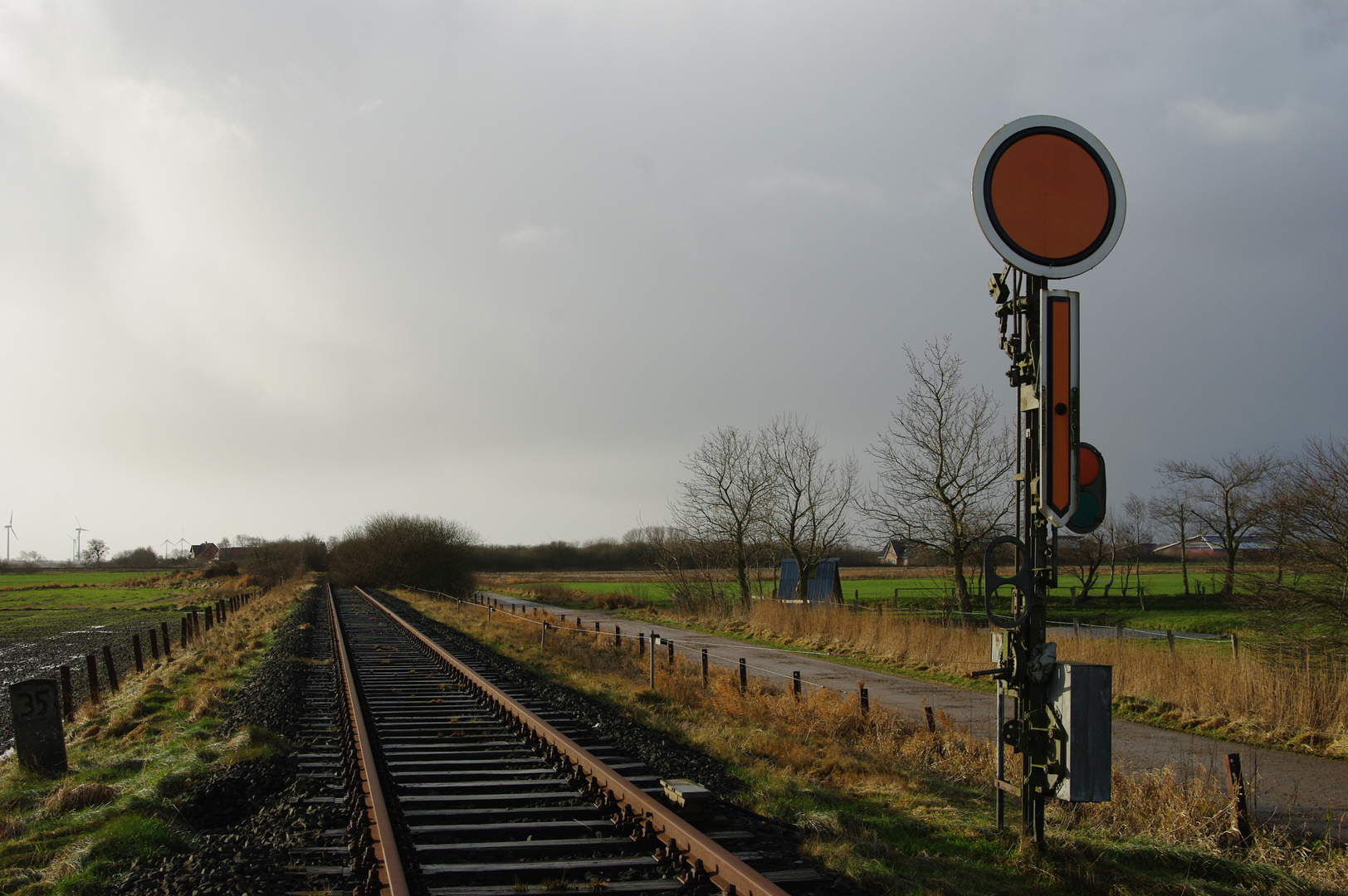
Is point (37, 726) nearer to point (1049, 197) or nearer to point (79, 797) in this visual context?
point (79, 797)

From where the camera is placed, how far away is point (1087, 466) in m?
5.02

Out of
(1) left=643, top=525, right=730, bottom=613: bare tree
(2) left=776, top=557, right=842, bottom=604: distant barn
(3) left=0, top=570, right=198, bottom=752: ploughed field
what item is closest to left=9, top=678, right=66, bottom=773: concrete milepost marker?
(3) left=0, top=570, right=198, bottom=752: ploughed field

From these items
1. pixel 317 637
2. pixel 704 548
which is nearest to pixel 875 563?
pixel 704 548

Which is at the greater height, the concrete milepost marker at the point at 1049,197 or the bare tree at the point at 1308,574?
the concrete milepost marker at the point at 1049,197

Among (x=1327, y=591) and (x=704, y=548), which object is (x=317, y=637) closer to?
(x=704, y=548)

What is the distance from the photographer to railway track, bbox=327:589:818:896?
4.61 metres

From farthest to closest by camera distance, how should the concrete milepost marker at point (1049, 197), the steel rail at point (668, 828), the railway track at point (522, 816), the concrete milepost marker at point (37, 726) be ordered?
the concrete milepost marker at point (37, 726) → the concrete milepost marker at point (1049, 197) → the railway track at point (522, 816) → the steel rail at point (668, 828)

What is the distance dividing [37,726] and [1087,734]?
967 cm

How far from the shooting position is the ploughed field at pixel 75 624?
22.3 meters

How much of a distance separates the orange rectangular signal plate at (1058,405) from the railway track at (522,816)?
2473 millimetres

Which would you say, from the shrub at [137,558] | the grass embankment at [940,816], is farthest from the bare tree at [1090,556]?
the shrub at [137,558]

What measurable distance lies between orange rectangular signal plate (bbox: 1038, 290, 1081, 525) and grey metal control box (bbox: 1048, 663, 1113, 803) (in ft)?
2.82

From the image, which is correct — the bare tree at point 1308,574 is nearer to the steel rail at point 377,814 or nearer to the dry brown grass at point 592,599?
the steel rail at point 377,814

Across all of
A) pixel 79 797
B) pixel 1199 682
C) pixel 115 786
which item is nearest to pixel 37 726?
pixel 115 786
